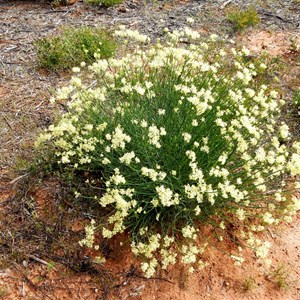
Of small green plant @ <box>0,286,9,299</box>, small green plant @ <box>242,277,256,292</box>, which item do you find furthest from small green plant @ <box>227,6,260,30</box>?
small green plant @ <box>0,286,9,299</box>

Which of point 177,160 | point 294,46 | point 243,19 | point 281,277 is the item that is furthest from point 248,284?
point 243,19

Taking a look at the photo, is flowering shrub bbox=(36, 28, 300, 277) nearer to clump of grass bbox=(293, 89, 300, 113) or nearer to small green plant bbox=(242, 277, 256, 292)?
small green plant bbox=(242, 277, 256, 292)

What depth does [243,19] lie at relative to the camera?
6.27 meters

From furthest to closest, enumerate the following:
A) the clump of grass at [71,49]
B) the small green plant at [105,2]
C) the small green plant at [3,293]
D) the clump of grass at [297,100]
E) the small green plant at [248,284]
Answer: the small green plant at [105,2], the clump of grass at [71,49], the clump of grass at [297,100], the small green plant at [248,284], the small green plant at [3,293]

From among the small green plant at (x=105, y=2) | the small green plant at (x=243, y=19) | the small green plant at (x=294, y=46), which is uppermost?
the small green plant at (x=105, y=2)

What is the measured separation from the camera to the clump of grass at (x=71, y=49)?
Result: 5.25 m

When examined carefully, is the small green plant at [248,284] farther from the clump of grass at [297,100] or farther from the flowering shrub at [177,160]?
the clump of grass at [297,100]

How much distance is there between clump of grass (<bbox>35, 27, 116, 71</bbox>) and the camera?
5.25 metres

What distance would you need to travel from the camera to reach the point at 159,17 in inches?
264

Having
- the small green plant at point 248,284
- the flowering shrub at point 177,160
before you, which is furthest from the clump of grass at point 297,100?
the small green plant at point 248,284

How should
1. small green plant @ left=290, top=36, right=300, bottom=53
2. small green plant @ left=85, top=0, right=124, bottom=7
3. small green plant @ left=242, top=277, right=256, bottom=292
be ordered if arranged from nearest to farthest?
small green plant @ left=242, top=277, right=256, bottom=292 < small green plant @ left=290, top=36, right=300, bottom=53 < small green plant @ left=85, top=0, right=124, bottom=7

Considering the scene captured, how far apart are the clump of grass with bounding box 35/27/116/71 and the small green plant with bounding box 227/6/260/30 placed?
7.25 feet

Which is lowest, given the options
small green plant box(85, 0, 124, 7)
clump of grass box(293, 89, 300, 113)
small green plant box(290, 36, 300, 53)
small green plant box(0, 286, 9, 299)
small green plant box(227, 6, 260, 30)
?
small green plant box(0, 286, 9, 299)

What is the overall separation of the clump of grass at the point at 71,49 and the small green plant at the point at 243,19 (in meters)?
2.21
